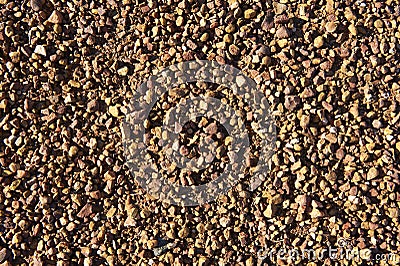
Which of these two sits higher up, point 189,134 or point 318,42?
point 318,42

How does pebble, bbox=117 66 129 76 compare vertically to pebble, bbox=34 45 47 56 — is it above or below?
below

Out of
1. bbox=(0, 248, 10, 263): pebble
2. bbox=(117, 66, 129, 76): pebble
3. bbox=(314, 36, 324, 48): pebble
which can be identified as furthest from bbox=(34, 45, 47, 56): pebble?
bbox=(314, 36, 324, 48): pebble

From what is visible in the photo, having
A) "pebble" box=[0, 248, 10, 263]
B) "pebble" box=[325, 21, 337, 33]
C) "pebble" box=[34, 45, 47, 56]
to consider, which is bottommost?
Result: "pebble" box=[0, 248, 10, 263]

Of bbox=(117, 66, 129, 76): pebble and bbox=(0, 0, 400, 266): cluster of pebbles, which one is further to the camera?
bbox=(117, 66, 129, 76): pebble

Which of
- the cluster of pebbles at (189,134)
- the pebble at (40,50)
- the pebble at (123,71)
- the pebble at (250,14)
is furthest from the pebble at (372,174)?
the pebble at (40,50)

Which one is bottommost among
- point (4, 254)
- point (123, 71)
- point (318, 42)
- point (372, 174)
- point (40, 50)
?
point (372, 174)

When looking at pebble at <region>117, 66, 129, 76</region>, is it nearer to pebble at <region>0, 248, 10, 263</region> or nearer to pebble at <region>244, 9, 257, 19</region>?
pebble at <region>244, 9, 257, 19</region>

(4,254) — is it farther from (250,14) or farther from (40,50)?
(250,14)

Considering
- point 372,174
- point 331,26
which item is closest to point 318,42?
point 331,26

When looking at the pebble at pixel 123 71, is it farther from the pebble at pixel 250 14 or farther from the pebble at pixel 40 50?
the pebble at pixel 250 14
